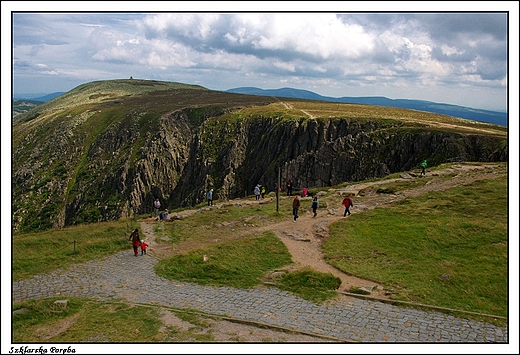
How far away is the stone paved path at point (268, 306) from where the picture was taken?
12906 millimetres

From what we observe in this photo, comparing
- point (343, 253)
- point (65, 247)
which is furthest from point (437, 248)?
point (65, 247)

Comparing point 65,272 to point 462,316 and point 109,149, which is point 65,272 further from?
point 109,149

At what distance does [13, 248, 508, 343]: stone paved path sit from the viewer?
12.9 metres

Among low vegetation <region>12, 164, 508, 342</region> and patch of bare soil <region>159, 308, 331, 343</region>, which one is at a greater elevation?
low vegetation <region>12, 164, 508, 342</region>

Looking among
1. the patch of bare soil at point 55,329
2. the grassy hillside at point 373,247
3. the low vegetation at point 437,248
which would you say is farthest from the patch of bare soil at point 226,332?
the low vegetation at point 437,248

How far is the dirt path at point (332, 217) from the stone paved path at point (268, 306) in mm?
2006

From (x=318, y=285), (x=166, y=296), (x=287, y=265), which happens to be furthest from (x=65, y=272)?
(x=318, y=285)

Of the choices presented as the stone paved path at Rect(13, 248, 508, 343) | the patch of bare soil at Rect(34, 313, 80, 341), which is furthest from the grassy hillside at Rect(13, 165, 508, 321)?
the patch of bare soil at Rect(34, 313, 80, 341)

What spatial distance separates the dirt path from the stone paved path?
79.0 inches

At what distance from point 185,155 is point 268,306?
90.7 metres

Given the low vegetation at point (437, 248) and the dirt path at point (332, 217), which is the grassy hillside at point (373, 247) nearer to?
the low vegetation at point (437, 248)

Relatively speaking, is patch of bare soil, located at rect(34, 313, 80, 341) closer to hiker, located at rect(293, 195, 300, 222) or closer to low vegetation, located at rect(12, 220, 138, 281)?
low vegetation, located at rect(12, 220, 138, 281)

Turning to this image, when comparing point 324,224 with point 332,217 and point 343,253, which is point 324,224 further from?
point 343,253

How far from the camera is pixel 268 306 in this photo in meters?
15.4
